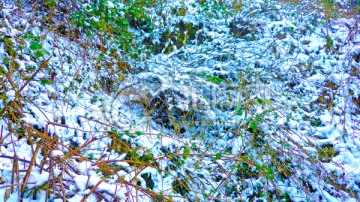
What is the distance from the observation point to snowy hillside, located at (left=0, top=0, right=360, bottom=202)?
2.40 m

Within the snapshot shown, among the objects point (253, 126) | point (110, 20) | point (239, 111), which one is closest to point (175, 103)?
point (239, 111)

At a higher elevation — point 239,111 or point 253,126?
point 239,111

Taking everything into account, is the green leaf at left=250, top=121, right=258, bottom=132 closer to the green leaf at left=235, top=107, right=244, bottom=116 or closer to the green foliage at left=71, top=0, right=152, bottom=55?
the green leaf at left=235, top=107, right=244, bottom=116

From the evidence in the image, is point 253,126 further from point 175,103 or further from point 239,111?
point 175,103

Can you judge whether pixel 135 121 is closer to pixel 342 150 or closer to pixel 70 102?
pixel 70 102

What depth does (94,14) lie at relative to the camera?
161 inches

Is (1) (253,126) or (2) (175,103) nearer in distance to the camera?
(1) (253,126)

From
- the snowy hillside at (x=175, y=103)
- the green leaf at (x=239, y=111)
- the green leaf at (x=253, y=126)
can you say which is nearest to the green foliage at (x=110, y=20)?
the snowy hillside at (x=175, y=103)

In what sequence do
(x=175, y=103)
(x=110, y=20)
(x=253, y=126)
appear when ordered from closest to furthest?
(x=253, y=126), (x=175, y=103), (x=110, y=20)

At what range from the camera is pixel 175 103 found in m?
3.57

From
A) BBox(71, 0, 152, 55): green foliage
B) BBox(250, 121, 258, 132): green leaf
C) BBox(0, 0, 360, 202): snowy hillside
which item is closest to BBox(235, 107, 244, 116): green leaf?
BBox(0, 0, 360, 202): snowy hillside

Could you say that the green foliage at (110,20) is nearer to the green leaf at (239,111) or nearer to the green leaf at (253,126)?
the green leaf at (239,111)

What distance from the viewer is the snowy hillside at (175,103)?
2.40 metres

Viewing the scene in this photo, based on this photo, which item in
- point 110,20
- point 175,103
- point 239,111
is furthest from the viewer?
point 110,20
